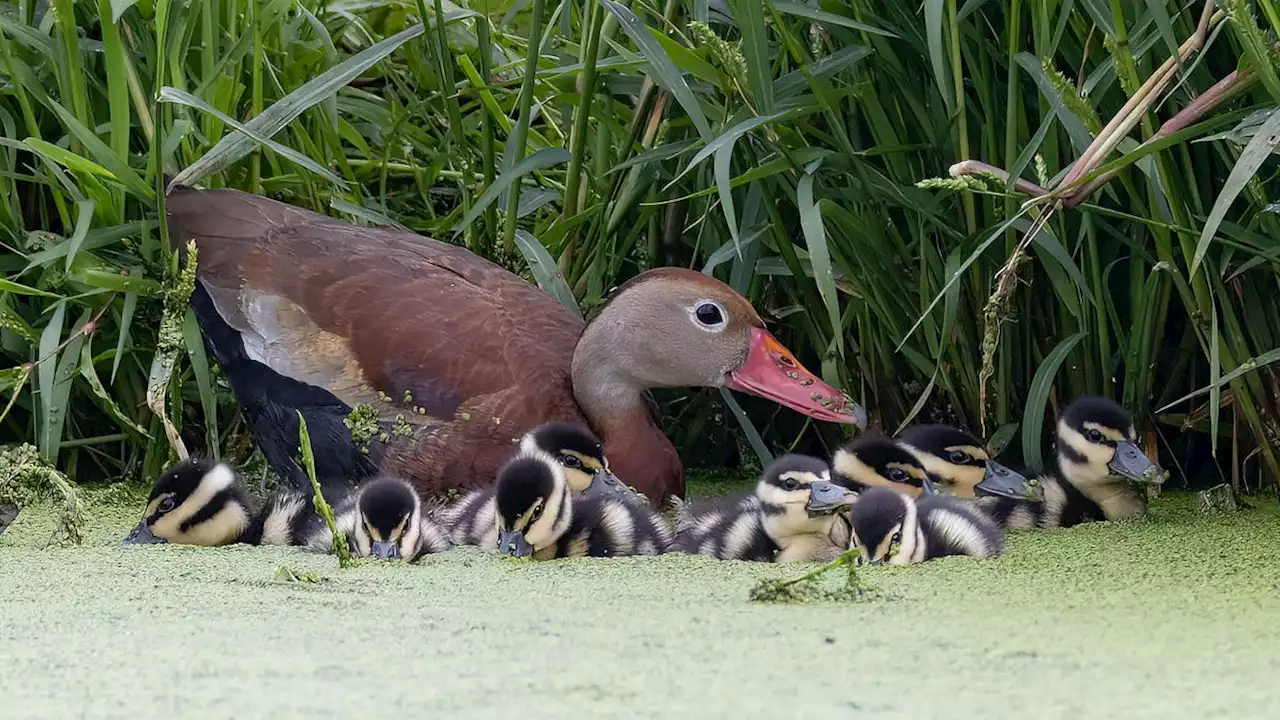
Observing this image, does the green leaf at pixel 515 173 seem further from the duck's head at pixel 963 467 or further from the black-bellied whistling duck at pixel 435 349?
the duck's head at pixel 963 467

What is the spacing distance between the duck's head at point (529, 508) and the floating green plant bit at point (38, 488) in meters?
0.77

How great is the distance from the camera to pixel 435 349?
3.29 metres

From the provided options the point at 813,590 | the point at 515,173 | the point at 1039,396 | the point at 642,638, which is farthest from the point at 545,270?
the point at 642,638

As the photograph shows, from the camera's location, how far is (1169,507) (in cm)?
313

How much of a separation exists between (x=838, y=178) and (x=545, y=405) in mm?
769

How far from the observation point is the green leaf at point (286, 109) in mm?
3121

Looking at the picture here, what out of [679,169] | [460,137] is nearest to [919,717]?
[679,169]

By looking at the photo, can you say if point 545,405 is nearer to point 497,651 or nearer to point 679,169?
point 679,169

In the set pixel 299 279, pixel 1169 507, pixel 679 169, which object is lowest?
pixel 1169 507

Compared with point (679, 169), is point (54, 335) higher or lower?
lower

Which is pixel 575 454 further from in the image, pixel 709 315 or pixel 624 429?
pixel 709 315

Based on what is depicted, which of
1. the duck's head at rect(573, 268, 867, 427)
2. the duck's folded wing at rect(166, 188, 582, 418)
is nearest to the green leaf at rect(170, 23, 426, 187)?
the duck's folded wing at rect(166, 188, 582, 418)

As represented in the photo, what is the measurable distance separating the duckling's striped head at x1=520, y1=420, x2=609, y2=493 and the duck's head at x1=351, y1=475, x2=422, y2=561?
1.47 feet

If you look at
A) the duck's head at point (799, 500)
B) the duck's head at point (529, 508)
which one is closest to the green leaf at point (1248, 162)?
the duck's head at point (799, 500)
